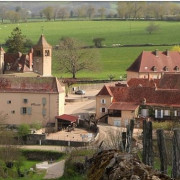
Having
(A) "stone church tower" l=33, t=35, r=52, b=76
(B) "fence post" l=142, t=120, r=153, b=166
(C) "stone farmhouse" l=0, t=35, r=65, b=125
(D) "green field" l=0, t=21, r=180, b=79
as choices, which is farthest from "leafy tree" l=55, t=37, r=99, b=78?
(B) "fence post" l=142, t=120, r=153, b=166

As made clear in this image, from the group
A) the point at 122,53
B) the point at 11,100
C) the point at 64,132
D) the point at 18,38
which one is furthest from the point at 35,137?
the point at 122,53

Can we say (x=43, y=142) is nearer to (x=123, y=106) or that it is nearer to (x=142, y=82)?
(x=123, y=106)

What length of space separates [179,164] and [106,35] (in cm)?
11817

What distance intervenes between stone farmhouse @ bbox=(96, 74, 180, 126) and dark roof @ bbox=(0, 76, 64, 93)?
3.86 metres

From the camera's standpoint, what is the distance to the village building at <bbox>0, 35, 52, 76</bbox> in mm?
66938

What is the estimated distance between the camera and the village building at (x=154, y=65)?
70938 mm

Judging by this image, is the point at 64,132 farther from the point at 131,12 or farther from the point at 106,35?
Result: the point at 131,12

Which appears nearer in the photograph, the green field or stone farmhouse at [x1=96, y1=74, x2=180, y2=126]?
stone farmhouse at [x1=96, y1=74, x2=180, y2=126]

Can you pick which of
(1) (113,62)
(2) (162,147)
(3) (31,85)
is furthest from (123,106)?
(1) (113,62)

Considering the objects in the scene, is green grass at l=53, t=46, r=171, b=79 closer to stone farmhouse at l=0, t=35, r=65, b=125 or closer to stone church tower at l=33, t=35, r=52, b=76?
stone church tower at l=33, t=35, r=52, b=76

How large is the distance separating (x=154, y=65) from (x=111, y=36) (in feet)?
196

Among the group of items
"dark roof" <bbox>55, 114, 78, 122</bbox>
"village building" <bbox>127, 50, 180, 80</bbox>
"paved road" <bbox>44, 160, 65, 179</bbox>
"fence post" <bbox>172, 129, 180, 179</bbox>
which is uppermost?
"village building" <bbox>127, 50, 180, 80</bbox>

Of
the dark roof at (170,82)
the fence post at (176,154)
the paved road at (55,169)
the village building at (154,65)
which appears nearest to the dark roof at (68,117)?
the dark roof at (170,82)

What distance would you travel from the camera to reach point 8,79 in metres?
53.2
